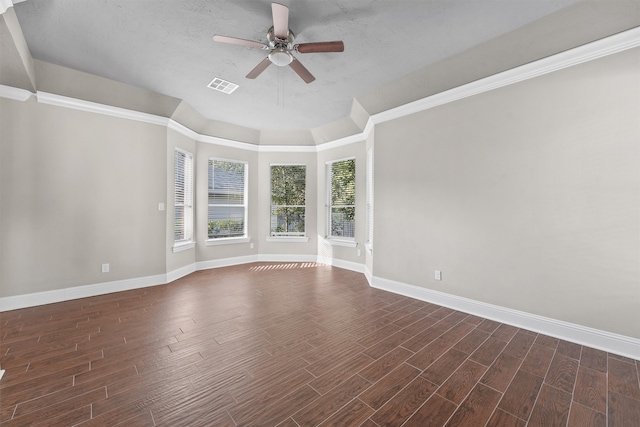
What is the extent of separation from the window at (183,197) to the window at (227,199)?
1.47 ft

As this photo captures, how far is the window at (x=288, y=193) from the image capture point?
6.34 m

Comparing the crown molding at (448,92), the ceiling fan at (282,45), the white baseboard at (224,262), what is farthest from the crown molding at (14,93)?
the white baseboard at (224,262)

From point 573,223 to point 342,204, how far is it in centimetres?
383

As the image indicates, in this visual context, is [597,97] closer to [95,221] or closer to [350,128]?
[350,128]

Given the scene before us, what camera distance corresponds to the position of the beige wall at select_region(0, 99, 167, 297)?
327 centimetres

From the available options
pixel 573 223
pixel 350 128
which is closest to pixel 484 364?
pixel 573 223

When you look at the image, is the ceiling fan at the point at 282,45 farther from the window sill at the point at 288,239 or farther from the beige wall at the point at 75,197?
the window sill at the point at 288,239

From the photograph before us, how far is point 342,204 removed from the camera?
19.1 ft

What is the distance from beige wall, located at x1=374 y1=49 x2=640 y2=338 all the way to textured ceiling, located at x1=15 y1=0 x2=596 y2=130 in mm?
811

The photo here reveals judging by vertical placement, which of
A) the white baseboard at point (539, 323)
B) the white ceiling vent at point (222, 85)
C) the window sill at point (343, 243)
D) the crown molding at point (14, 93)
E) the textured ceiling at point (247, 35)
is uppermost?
the white ceiling vent at point (222, 85)

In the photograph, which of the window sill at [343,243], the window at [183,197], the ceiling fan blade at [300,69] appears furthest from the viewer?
the window sill at [343,243]

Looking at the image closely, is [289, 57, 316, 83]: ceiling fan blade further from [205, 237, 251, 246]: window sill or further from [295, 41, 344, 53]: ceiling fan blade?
[205, 237, 251, 246]: window sill

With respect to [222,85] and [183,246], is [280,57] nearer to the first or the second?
[222,85]

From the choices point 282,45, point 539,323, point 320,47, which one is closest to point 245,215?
point 282,45
